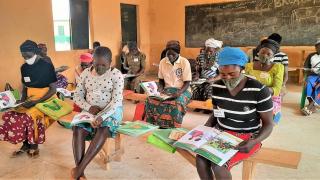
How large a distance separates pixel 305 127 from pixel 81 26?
5.71 meters

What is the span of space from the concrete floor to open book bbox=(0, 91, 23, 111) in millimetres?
618

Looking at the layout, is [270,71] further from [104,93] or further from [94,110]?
[94,110]

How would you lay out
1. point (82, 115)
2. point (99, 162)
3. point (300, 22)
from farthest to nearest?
point (300, 22), point (99, 162), point (82, 115)

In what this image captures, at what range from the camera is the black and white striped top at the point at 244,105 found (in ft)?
6.26

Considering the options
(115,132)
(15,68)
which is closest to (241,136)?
(115,132)

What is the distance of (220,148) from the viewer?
1.83 m

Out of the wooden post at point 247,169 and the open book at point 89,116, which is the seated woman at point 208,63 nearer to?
the open book at point 89,116

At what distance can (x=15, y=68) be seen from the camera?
601 centimetres

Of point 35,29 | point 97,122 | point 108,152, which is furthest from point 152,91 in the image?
point 35,29

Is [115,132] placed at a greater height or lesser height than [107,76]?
lesser

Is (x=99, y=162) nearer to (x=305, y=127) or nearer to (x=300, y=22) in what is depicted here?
(x=305, y=127)

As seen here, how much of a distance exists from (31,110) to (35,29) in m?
3.79

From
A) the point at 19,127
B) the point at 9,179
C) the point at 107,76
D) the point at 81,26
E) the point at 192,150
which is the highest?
the point at 81,26

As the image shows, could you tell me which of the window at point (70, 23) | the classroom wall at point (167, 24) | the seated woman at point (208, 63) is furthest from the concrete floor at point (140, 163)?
the classroom wall at point (167, 24)
